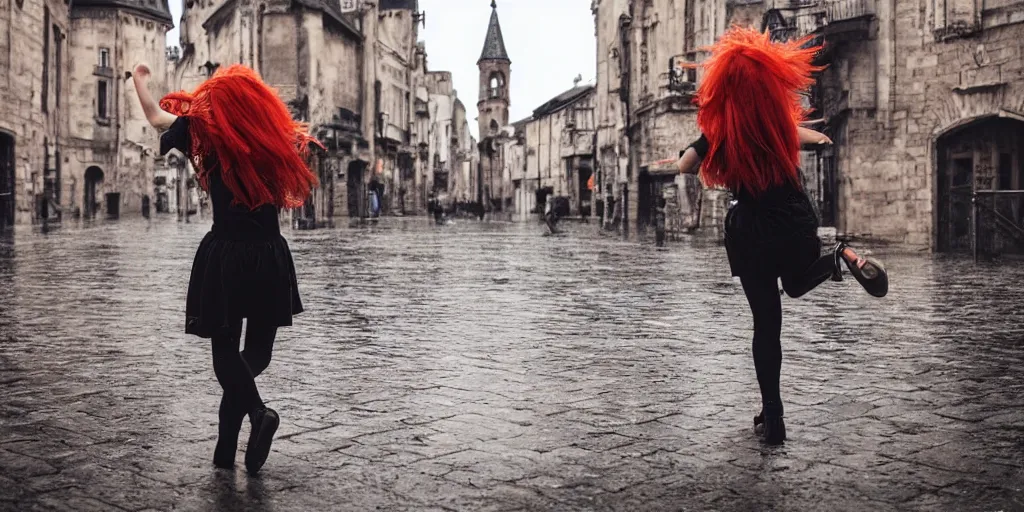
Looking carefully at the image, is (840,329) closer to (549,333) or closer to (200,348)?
(549,333)

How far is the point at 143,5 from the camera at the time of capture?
199 ft

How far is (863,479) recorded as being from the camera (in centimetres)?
390

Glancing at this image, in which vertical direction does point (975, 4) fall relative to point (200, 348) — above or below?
above

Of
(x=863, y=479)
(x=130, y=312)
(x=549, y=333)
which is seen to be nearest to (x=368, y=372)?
(x=549, y=333)

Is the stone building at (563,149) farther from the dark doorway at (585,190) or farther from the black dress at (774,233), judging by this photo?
the black dress at (774,233)

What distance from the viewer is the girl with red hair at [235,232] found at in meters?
4.04

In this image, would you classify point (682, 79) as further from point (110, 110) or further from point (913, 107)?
point (110, 110)

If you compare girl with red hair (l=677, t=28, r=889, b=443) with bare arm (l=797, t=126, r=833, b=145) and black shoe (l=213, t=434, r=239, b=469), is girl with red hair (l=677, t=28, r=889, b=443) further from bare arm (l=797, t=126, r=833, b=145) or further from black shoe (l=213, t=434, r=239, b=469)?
black shoe (l=213, t=434, r=239, b=469)

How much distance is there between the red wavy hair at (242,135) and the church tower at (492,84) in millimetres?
109437

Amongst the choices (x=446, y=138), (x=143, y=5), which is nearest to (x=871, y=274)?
(x=143, y=5)

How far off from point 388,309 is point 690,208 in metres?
17.8

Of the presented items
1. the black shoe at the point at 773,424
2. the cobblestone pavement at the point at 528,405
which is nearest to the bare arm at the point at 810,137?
the black shoe at the point at 773,424

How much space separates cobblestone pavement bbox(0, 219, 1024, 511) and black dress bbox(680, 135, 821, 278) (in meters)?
0.77

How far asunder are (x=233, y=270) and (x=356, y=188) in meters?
53.6
